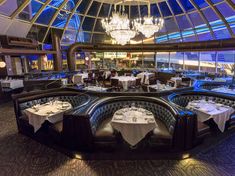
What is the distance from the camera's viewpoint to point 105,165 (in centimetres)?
317

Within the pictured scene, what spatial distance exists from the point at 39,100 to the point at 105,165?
116 inches

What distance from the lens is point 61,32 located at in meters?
11.1

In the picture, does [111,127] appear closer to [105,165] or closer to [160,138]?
[105,165]

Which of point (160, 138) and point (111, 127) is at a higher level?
point (111, 127)

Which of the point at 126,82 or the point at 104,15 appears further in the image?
the point at 104,15

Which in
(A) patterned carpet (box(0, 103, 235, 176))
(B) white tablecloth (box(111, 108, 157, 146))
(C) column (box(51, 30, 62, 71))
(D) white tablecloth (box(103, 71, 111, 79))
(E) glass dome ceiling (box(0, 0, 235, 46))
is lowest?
(A) patterned carpet (box(0, 103, 235, 176))

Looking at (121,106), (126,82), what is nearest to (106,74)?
(126,82)

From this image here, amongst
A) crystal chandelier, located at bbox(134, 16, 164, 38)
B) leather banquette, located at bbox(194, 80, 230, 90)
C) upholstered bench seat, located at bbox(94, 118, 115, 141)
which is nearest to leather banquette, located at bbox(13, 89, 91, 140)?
upholstered bench seat, located at bbox(94, 118, 115, 141)

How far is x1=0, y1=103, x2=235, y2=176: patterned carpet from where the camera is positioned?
298 cm

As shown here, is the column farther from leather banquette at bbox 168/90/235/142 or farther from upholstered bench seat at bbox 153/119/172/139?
upholstered bench seat at bbox 153/119/172/139

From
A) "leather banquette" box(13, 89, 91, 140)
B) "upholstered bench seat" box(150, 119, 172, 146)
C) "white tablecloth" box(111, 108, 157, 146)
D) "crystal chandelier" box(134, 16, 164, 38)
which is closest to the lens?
"white tablecloth" box(111, 108, 157, 146)

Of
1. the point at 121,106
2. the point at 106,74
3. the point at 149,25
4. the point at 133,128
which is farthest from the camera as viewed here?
the point at 106,74

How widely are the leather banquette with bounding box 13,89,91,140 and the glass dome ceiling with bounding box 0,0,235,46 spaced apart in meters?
4.83

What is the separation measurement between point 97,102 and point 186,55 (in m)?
10.4
